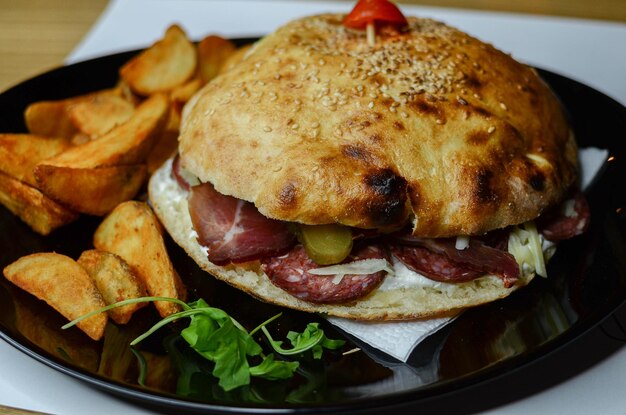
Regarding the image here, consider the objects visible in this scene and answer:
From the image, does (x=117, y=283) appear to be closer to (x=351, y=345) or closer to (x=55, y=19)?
(x=351, y=345)

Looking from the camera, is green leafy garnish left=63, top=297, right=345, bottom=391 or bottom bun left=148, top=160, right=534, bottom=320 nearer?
green leafy garnish left=63, top=297, right=345, bottom=391

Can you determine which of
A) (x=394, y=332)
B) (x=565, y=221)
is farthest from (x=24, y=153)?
(x=565, y=221)

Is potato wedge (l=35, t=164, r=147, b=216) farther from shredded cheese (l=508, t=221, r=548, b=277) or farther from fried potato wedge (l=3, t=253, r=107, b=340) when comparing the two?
shredded cheese (l=508, t=221, r=548, b=277)

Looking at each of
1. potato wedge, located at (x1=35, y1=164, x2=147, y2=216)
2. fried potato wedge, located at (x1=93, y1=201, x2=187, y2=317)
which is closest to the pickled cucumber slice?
fried potato wedge, located at (x1=93, y1=201, x2=187, y2=317)

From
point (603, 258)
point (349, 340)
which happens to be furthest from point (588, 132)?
point (349, 340)

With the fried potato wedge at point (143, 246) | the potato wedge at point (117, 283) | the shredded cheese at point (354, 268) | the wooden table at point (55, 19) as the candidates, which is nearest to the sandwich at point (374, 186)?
the shredded cheese at point (354, 268)

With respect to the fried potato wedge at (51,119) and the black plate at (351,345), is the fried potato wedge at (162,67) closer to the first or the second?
the fried potato wedge at (51,119)
